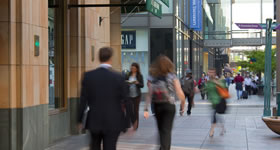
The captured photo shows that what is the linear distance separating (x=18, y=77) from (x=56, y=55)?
3.04 m

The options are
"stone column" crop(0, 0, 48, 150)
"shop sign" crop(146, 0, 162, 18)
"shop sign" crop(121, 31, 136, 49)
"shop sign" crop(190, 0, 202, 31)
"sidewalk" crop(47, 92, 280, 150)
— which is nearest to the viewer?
"stone column" crop(0, 0, 48, 150)

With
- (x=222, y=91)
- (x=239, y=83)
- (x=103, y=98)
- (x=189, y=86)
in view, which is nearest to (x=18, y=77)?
(x=103, y=98)

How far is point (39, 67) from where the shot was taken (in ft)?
30.2

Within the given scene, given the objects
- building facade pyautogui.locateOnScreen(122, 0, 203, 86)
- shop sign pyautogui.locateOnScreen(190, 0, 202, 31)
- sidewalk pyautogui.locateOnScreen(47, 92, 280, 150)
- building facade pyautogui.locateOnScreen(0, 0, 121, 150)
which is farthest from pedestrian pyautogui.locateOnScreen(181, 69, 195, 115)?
shop sign pyautogui.locateOnScreen(190, 0, 202, 31)

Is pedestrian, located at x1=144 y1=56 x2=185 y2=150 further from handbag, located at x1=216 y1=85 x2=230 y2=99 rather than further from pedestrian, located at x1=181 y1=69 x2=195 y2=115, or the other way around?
pedestrian, located at x1=181 y1=69 x2=195 y2=115

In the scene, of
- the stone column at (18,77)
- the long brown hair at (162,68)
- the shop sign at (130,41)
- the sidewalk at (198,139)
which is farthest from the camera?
the shop sign at (130,41)

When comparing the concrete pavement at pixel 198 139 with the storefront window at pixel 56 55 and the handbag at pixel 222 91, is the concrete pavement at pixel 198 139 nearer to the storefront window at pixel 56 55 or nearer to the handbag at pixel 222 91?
the handbag at pixel 222 91

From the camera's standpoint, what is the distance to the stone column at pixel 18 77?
27.2 ft

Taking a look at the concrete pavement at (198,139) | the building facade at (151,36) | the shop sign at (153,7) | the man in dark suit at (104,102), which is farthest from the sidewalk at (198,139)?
the building facade at (151,36)

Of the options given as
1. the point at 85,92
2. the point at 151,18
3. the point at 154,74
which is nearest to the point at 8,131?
the point at 154,74

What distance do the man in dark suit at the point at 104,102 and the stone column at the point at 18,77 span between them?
3.13m

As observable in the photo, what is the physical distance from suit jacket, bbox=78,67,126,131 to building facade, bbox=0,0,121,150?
10.4 ft

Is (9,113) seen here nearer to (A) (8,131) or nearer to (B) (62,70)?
(A) (8,131)

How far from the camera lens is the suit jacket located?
5484 millimetres
